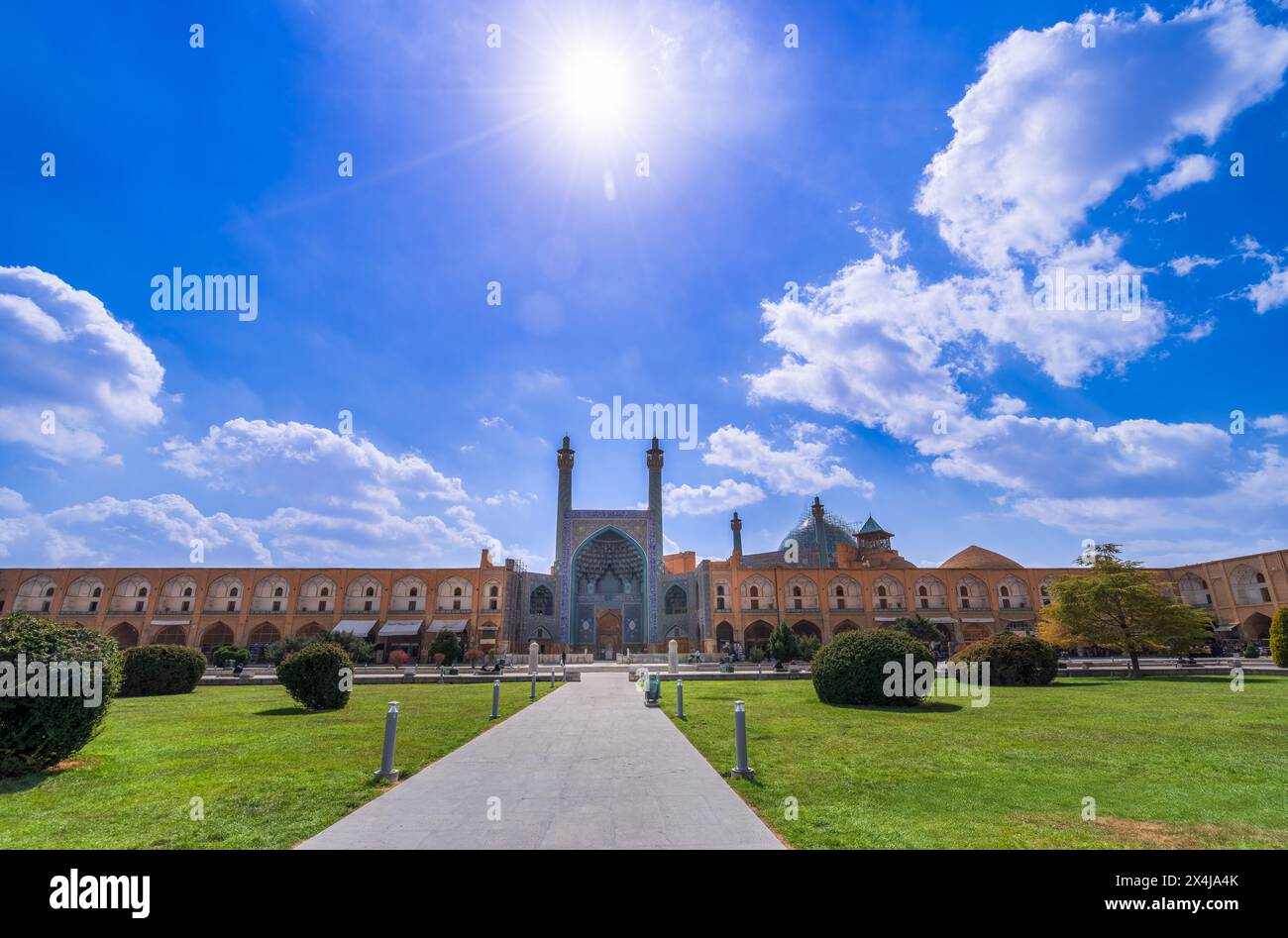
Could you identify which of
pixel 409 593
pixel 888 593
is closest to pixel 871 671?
pixel 888 593

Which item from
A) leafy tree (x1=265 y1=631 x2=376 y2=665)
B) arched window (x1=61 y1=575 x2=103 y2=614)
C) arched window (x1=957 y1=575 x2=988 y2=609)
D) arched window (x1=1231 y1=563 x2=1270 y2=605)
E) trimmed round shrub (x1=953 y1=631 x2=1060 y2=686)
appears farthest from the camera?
arched window (x1=957 y1=575 x2=988 y2=609)

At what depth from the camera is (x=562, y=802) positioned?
588 centimetres

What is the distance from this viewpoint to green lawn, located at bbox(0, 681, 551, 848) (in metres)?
5.07

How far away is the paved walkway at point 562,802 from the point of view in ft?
15.5

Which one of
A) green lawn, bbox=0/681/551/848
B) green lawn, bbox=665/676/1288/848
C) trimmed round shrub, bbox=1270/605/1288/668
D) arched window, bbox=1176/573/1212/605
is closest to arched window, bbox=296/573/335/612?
green lawn, bbox=0/681/551/848

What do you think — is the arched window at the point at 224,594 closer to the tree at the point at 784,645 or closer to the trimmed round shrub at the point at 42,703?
the tree at the point at 784,645

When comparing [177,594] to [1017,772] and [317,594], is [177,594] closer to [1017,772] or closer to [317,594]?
[317,594]

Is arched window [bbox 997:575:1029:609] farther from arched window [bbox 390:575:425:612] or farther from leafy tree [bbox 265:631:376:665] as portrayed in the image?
leafy tree [bbox 265:631:376:665]

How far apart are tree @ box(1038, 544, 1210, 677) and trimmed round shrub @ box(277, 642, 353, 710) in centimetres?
2749

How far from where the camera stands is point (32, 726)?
7090 millimetres

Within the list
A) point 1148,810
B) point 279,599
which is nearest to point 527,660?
point 279,599

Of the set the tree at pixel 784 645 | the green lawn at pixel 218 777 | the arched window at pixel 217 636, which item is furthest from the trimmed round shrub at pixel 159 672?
the arched window at pixel 217 636
